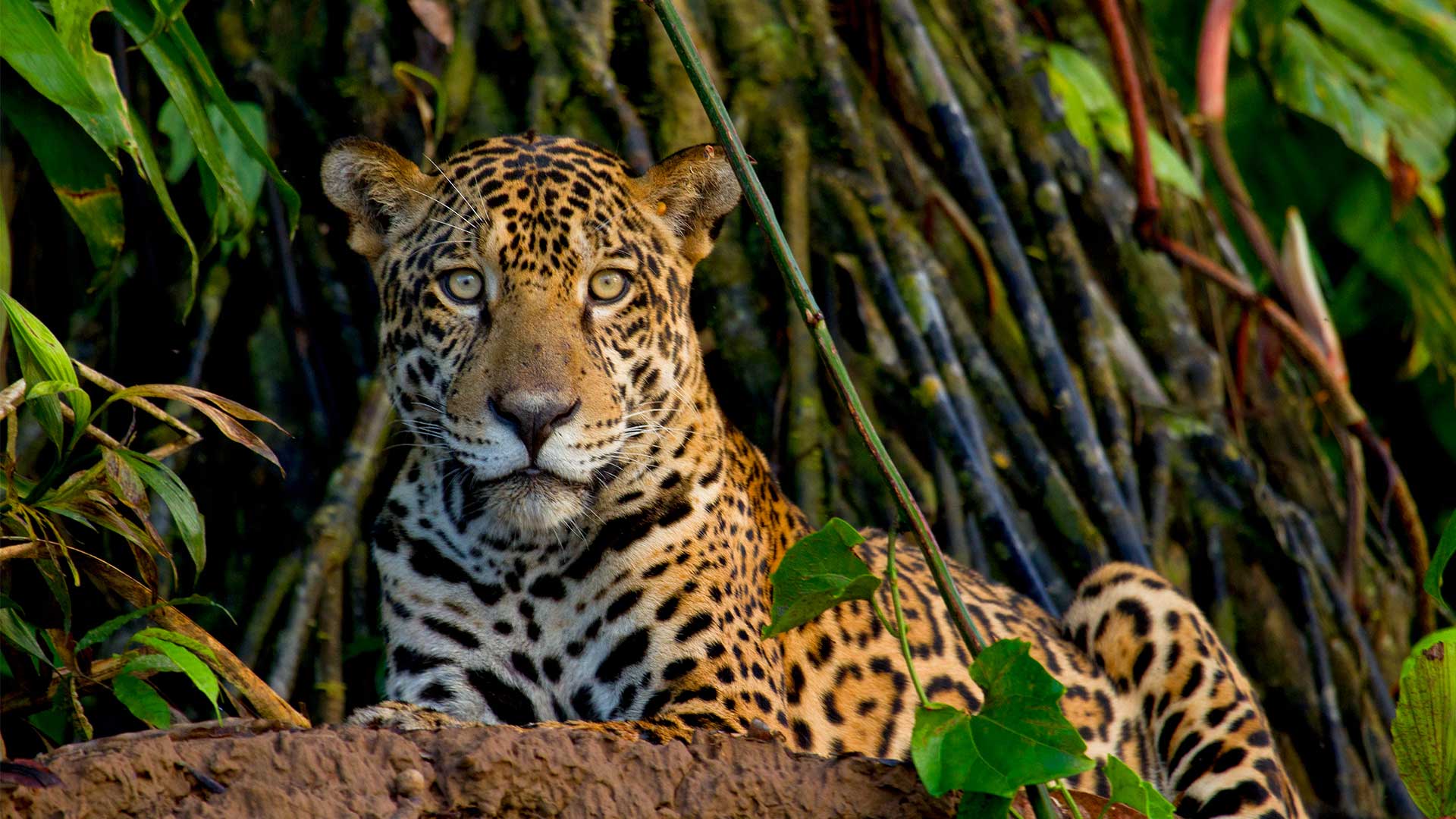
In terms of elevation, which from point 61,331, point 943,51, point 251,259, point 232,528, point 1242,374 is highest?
point 943,51

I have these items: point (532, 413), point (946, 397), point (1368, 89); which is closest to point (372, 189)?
point (532, 413)

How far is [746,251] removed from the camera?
6.23 metres

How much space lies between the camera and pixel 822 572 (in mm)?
3053

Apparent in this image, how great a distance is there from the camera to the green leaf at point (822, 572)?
300 cm

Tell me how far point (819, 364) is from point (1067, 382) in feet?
3.11

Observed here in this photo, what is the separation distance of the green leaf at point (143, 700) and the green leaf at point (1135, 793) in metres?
1.92

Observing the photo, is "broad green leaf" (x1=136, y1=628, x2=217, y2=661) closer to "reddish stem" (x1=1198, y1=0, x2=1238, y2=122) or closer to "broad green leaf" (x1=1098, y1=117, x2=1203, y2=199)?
"broad green leaf" (x1=1098, y1=117, x2=1203, y2=199)

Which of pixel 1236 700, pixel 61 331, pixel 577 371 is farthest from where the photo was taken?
pixel 61 331

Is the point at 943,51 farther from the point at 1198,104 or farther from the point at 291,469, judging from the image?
the point at 291,469

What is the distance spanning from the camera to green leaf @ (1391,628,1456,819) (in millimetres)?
3117

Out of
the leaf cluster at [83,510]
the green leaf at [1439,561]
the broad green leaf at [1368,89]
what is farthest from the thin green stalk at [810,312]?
the broad green leaf at [1368,89]

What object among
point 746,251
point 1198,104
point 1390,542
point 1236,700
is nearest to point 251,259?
point 746,251

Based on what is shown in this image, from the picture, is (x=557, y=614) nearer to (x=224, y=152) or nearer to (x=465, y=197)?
(x=465, y=197)

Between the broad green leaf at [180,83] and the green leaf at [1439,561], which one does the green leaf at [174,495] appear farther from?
the green leaf at [1439,561]
